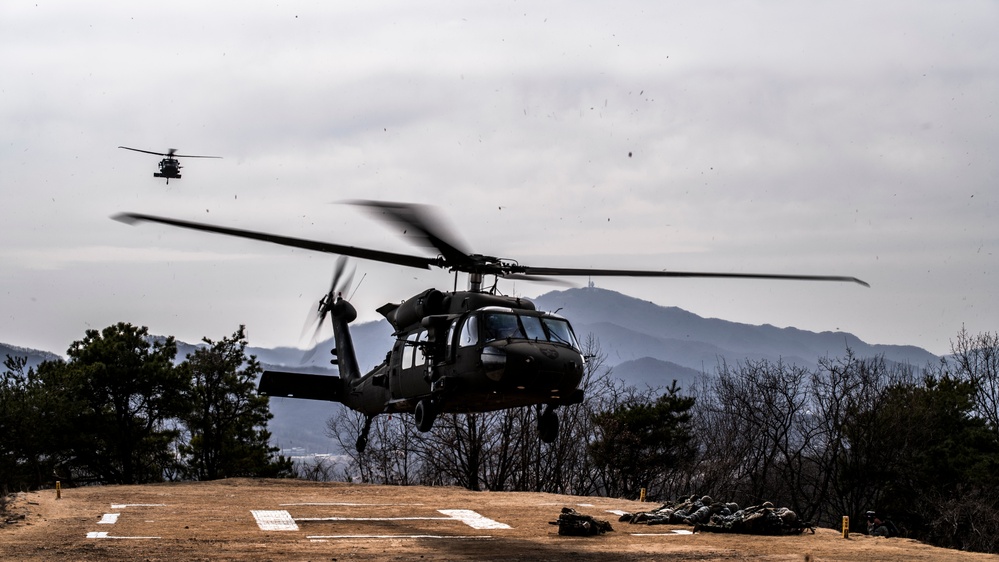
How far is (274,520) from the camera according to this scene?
71.6 ft

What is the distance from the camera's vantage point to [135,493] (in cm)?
2938

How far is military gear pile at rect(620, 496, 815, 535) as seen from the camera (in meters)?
21.3

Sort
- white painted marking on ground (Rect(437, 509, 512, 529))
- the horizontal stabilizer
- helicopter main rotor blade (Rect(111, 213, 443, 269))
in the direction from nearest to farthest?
helicopter main rotor blade (Rect(111, 213, 443, 269))
white painted marking on ground (Rect(437, 509, 512, 529))
the horizontal stabilizer

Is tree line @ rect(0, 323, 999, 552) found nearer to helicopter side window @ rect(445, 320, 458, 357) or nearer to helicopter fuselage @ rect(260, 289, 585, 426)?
helicopter fuselage @ rect(260, 289, 585, 426)

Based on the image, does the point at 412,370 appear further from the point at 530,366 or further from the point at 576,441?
the point at 576,441

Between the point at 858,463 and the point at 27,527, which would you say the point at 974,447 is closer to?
the point at 858,463

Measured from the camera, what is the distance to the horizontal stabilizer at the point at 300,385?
76.6 ft

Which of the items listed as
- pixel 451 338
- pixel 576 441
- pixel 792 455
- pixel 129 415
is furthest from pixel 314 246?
pixel 792 455

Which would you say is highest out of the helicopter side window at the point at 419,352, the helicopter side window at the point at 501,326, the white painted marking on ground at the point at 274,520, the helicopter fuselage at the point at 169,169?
the helicopter fuselage at the point at 169,169

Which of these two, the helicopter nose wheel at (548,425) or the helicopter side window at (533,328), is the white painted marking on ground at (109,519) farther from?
the helicopter side window at (533,328)

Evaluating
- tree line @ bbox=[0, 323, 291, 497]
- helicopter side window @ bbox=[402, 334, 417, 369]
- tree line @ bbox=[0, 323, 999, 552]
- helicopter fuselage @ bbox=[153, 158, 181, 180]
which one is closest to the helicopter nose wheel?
helicopter side window @ bbox=[402, 334, 417, 369]

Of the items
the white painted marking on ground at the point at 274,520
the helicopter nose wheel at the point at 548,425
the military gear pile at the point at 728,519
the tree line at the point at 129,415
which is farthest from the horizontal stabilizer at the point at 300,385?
the tree line at the point at 129,415

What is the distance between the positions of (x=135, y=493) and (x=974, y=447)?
4483 cm

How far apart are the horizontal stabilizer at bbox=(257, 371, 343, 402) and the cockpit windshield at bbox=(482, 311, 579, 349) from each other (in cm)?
732
